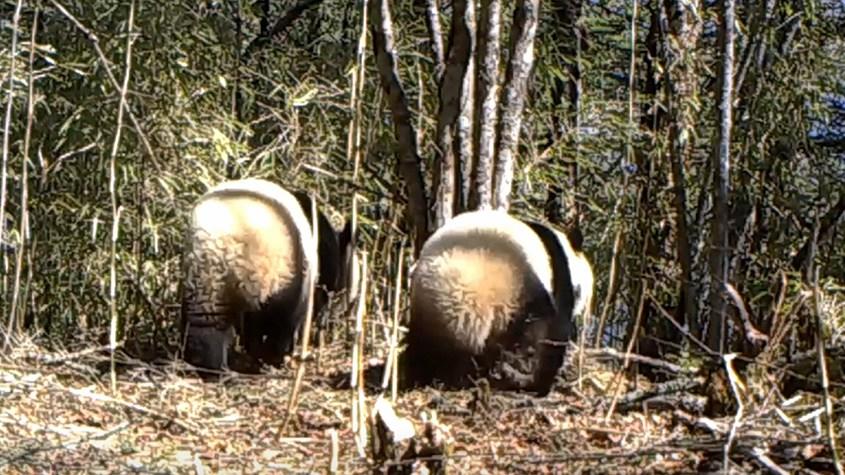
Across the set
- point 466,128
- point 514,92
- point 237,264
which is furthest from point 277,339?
point 514,92

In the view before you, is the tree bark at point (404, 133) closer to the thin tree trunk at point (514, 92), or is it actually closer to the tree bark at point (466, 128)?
the tree bark at point (466, 128)

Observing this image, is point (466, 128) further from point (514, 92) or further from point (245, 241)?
point (245, 241)

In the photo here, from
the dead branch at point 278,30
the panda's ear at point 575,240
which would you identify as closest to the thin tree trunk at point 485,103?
the panda's ear at point 575,240

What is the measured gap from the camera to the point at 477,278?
5.69 metres

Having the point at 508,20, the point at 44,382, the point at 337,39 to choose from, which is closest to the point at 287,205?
the point at 44,382

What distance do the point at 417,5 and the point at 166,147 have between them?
2.41 meters

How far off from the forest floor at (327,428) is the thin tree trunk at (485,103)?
0.94 metres

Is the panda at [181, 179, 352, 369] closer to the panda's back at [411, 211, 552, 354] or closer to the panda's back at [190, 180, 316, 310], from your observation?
the panda's back at [190, 180, 316, 310]

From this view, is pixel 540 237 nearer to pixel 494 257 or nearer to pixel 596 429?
pixel 494 257

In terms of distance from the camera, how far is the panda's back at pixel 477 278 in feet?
18.5

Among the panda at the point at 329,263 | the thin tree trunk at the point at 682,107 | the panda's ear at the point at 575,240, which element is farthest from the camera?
the thin tree trunk at the point at 682,107

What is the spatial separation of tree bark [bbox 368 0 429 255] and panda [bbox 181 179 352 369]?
48cm

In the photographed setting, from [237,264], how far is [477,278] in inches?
44.3

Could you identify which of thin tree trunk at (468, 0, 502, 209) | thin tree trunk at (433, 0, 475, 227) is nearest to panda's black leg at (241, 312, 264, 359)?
thin tree trunk at (433, 0, 475, 227)
